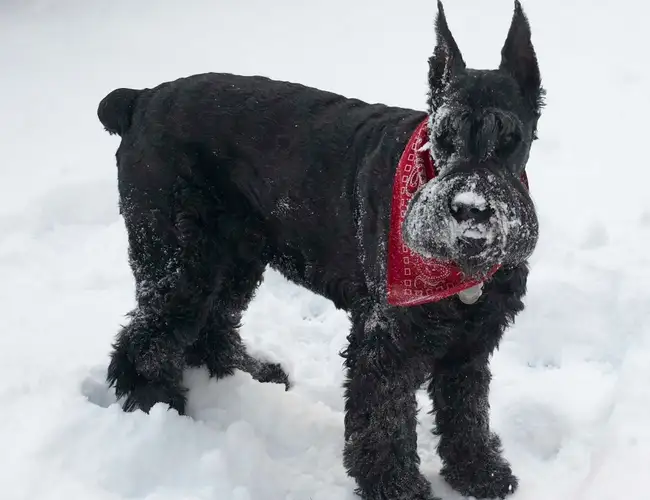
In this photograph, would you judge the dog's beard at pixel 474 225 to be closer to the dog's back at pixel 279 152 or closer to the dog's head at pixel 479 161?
the dog's head at pixel 479 161

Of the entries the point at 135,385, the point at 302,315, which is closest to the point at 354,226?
the point at 135,385

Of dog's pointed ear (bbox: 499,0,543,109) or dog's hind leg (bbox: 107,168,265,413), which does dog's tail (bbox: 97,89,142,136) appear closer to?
dog's hind leg (bbox: 107,168,265,413)

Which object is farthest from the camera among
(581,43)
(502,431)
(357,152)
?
(581,43)

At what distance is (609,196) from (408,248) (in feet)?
11.1

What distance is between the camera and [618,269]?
471cm

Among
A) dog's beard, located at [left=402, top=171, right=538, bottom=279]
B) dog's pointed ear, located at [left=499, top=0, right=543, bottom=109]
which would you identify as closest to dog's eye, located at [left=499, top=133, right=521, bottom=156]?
dog's beard, located at [left=402, top=171, right=538, bottom=279]

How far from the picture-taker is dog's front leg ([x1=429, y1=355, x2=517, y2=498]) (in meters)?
3.37

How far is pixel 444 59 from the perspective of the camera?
9.61ft

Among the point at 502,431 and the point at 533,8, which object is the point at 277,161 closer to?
the point at 502,431

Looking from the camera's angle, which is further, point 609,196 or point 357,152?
point 609,196

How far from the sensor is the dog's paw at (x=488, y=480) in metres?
3.40

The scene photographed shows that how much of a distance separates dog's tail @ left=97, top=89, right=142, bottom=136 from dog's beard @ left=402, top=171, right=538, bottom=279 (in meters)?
1.71

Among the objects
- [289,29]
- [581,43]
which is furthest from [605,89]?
[289,29]

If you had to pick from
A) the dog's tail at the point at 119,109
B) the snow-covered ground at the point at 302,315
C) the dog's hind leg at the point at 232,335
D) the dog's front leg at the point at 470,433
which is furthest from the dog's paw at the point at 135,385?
the dog's front leg at the point at 470,433
